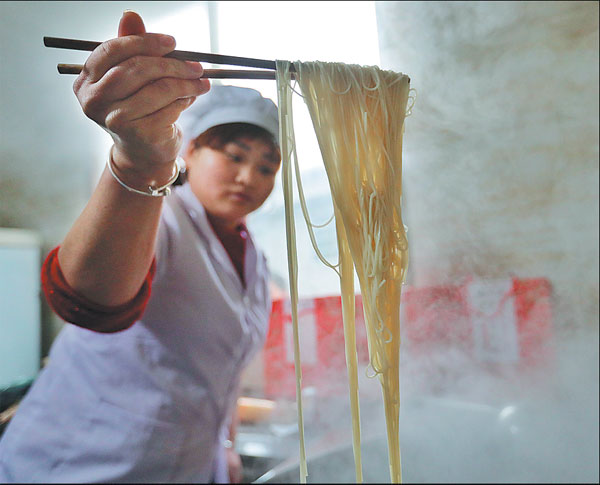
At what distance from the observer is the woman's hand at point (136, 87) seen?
0.83 m

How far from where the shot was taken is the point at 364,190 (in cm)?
103

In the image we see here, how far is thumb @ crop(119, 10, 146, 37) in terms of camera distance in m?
0.87

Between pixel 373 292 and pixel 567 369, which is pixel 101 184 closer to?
pixel 373 292

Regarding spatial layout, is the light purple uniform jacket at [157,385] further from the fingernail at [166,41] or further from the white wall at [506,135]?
the white wall at [506,135]

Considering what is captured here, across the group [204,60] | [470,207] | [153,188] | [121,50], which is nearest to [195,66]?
[204,60]

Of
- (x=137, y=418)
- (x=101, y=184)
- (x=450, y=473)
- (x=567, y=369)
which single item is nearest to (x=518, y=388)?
(x=567, y=369)

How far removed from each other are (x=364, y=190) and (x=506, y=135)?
3.66 feet

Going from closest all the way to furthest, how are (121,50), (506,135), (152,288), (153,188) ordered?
1. (121,50)
2. (153,188)
3. (152,288)
4. (506,135)

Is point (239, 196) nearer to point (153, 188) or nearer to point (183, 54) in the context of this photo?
point (153, 188)

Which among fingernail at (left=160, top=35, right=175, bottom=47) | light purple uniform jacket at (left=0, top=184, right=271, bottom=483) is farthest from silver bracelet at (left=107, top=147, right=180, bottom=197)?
light purple uniform jacket at (left=0, top=184, right=271, bottom=483)

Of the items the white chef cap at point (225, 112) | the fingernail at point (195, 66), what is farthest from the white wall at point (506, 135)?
the fingernail at point (195, 66)

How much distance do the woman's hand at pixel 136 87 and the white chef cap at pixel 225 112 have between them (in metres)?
0.78

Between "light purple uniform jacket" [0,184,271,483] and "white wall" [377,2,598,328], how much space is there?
915mm

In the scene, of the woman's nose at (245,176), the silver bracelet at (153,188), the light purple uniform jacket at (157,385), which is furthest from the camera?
the woman's nose at (245,176)
